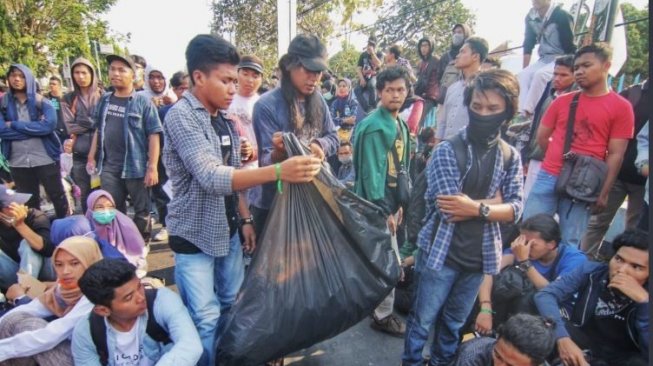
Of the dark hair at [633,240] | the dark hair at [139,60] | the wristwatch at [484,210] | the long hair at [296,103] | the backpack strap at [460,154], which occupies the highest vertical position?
the dark hair at [139,60]

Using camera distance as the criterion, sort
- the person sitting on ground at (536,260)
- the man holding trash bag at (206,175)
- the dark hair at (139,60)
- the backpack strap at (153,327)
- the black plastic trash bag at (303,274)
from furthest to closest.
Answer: the dark hair at (139,60), the person sitting on ground at (536,260), the backpack strap at (153,327), the black plastic trash bag at (303,274), the man holding trash bag at (206,175)

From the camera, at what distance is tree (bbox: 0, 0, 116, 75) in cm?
1598

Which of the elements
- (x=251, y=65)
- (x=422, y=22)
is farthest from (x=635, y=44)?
(x=251, y=65)

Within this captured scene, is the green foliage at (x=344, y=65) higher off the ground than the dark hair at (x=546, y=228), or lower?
higher

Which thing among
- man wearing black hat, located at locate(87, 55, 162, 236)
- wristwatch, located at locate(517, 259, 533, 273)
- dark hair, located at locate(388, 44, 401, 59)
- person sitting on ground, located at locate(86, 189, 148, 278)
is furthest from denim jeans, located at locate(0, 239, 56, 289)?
dark hair, located at locate(388, 44, 401, 59)

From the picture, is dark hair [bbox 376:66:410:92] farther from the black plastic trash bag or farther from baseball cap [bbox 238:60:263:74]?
baseball cap [bbox 238:60:263:74]

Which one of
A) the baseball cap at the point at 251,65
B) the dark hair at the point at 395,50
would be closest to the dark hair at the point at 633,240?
the baseball cap at the point at 251,65

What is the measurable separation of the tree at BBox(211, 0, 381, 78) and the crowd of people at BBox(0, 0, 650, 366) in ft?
40.3

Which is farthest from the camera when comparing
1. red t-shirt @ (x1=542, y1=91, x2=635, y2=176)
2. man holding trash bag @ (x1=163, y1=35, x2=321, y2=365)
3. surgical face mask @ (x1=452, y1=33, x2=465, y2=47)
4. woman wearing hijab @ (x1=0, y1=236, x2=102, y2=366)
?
surgical face mask @ (x1=452, y1=33, x2=465, y2=47)

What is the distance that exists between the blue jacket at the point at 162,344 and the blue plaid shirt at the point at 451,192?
46.5 inches

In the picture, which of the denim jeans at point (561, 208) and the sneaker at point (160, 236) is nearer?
the denim jeans at point (561, 208)

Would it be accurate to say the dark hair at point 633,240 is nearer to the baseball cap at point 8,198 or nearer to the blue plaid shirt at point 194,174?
the blue plaid shirt at point 194,174

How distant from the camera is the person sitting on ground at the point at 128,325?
5.74 feet

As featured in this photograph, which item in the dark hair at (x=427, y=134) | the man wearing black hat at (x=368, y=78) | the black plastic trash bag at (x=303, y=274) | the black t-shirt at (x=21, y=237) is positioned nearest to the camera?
the black plastic trash bag at (x=303, y=274)
